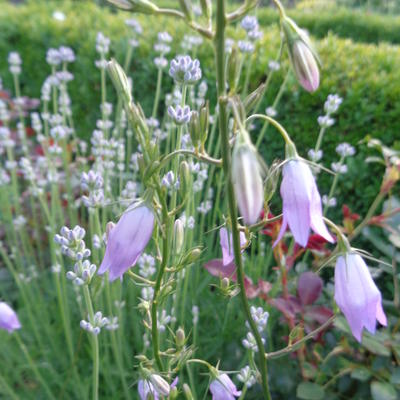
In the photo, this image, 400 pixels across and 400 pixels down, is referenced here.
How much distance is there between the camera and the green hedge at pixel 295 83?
2.41 meters

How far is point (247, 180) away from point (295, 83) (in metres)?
2.14

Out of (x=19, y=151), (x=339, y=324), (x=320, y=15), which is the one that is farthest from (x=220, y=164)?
(x=320, y=15)

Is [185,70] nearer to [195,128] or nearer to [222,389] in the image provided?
[195,128]

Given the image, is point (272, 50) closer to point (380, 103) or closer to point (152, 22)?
point (380, 103)

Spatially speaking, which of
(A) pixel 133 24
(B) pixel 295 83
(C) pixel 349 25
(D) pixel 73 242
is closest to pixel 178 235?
(D) pixel 73 242

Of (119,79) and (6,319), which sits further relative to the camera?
(6,319)

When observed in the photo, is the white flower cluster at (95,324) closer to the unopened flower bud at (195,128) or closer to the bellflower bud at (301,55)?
the unopened flower bud at (195,128)

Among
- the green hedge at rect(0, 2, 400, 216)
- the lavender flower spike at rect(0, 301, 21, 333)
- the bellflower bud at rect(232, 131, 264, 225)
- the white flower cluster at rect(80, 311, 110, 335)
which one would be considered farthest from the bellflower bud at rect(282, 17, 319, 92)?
the green hedge at rect(0, 2, 400, 216)

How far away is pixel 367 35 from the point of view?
17.0 feet

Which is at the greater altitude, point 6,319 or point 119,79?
point 119,79

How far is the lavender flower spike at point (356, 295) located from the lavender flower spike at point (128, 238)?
1.09ft

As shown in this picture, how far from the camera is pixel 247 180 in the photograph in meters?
0.61

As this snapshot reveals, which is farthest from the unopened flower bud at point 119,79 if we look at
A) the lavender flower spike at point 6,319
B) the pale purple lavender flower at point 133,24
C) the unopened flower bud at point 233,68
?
the pale purple lavender flower at point 133,24

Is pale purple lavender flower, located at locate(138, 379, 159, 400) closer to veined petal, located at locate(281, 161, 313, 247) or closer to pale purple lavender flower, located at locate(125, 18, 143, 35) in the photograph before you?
veined petal, located at locate(281, 161, 313, 247)
